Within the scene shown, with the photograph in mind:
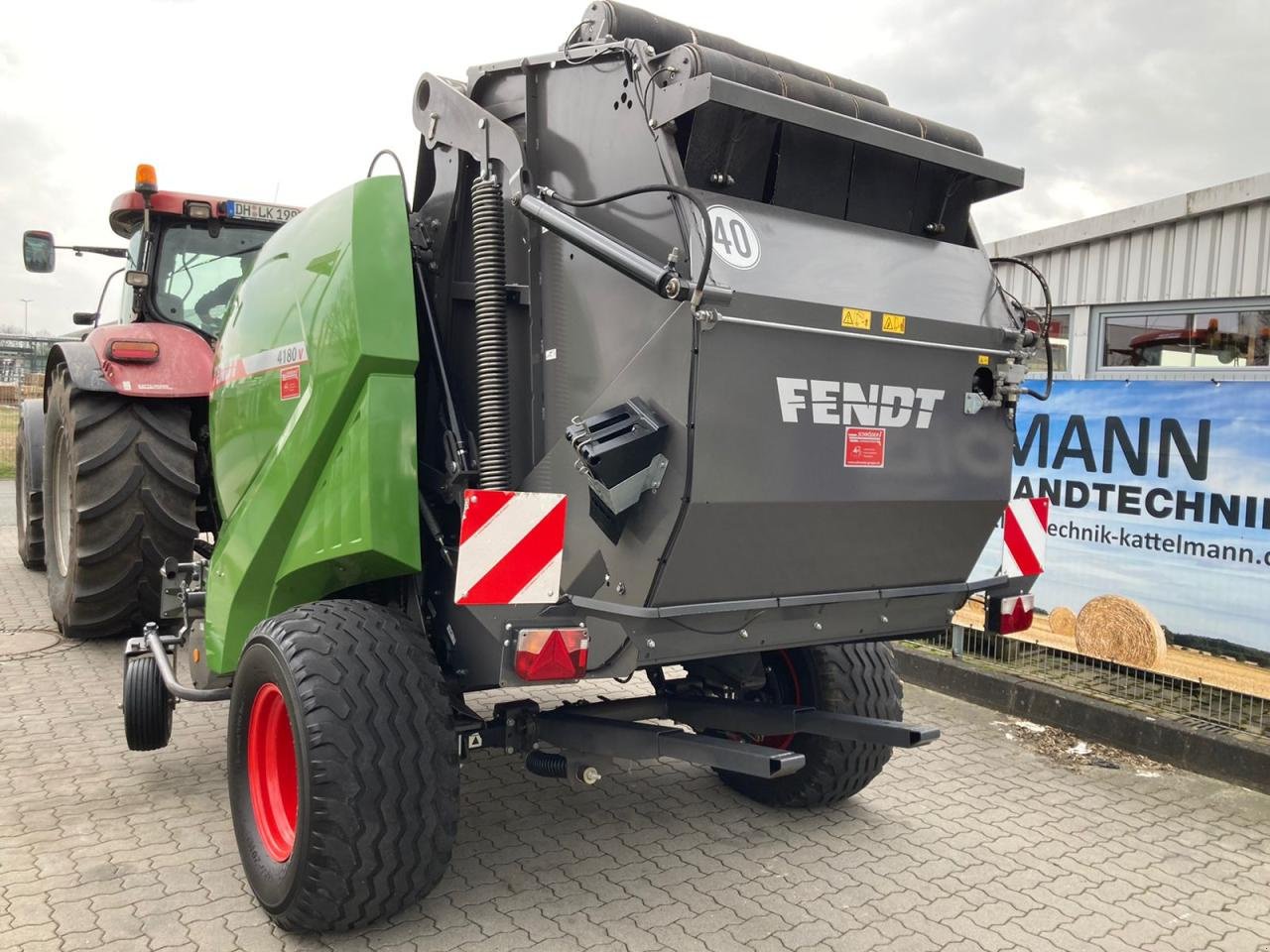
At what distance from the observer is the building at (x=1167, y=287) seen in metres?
7.27

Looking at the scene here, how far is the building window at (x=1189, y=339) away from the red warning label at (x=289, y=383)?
6422 millimetres

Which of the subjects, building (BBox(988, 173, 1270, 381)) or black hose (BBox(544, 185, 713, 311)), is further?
building (BBox(988, 173, 1270, 381))

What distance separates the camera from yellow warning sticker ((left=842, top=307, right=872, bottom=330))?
9.41 feet

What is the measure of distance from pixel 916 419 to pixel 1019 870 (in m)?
1.69

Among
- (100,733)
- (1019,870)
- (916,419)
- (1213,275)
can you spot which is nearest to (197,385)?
(100,733)

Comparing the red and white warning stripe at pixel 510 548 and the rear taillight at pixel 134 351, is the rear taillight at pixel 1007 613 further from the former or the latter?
the rear taillight at pixel 134 351

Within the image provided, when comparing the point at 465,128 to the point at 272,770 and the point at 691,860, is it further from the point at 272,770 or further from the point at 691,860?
the point at 691,860

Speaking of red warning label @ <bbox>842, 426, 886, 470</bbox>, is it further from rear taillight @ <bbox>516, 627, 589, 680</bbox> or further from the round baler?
rear taillight @ <bbox>516, 627, 589, 680</bbox>

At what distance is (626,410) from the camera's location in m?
2.69

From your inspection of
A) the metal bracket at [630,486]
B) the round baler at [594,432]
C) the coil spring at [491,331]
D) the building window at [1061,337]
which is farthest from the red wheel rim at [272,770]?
the building window at [1061,337]

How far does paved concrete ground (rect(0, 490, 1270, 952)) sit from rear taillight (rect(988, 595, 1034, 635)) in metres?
0.85

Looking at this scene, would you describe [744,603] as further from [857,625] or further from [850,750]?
[850,750]

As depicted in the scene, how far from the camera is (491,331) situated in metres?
3.06

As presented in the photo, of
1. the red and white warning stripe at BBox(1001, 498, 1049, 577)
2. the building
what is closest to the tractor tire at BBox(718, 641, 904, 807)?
the red and white warning stripe at BBox(1001, 498, 1049, 577)
